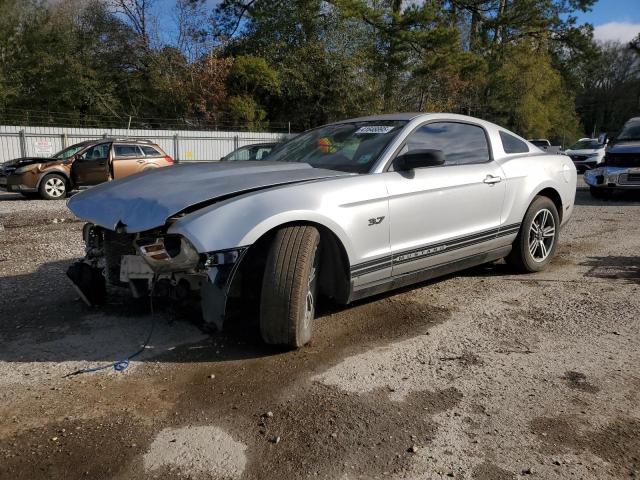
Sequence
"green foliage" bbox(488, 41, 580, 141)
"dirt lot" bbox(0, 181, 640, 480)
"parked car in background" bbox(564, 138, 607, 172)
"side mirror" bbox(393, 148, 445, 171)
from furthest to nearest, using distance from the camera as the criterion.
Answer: "green foliage" bbox(488, 41, 580, 141), "parked car in background" bbox(564, 138, 607, 172), "side mirror" bbox(393, 148, 445, 171), "dirt lot" bbox(0, 181, 640, 480)

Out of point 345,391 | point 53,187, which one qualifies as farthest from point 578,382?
point 53,187

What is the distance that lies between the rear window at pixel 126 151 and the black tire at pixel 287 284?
12268 mm

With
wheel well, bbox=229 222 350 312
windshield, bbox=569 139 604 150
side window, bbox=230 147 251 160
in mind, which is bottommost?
wheel well, bbox=229 222 350 312

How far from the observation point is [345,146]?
4.10 meters

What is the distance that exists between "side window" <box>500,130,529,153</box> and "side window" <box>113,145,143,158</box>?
38.0 feet

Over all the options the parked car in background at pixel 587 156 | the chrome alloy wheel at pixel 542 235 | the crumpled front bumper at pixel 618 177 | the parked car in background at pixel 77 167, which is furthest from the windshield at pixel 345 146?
the parked car in background at pixel 587 156

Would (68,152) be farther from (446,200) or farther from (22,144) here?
(446,200)

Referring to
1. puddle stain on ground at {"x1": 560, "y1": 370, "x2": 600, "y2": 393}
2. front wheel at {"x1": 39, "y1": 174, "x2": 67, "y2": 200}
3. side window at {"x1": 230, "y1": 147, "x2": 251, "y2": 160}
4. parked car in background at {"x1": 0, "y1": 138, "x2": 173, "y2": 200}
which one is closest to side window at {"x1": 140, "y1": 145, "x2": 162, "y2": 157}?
parked car in background at {"x1": 0, "y1": 138, "x2": 173, "y2": 200}

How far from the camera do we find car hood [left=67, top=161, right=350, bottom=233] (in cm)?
305

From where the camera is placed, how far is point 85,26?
31000mm

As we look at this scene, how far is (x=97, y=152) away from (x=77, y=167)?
71 centimetres

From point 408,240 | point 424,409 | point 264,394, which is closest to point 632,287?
Result: point 408,240

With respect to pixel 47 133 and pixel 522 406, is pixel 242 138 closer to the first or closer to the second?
pixel 47 133

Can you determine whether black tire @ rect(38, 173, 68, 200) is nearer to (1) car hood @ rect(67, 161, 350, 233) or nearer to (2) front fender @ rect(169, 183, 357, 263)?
(1) car hood @ rect(67, 161, 350, 233)
